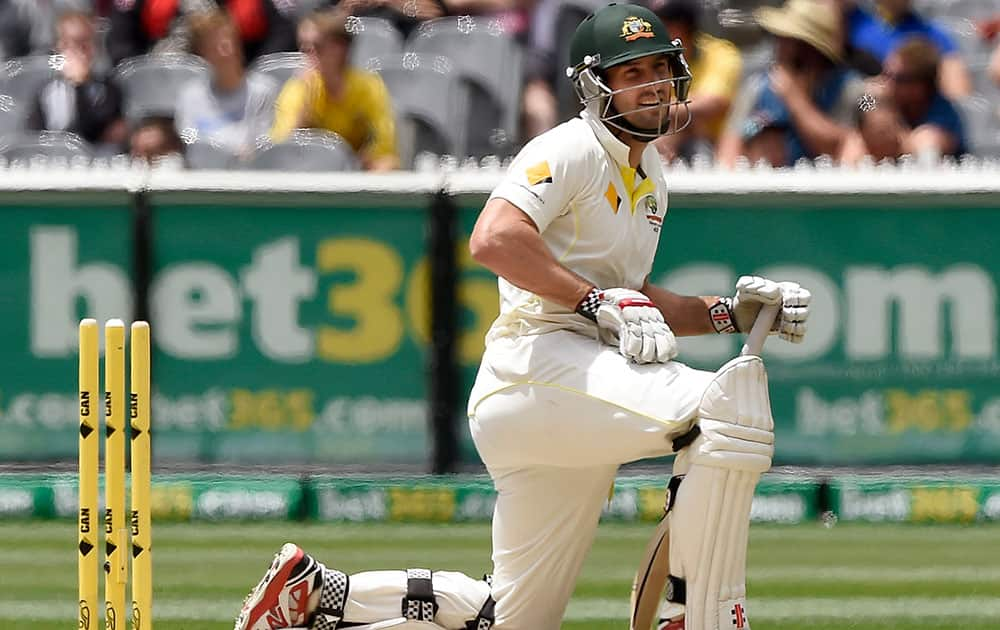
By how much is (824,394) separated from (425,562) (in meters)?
2.45

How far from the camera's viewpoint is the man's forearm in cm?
579

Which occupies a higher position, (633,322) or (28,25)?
(28,25)

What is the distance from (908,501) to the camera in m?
9.58

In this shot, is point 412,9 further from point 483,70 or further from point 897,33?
point 897,33

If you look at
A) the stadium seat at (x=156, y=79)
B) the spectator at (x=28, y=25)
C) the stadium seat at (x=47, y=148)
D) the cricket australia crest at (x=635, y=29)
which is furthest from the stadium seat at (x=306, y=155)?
the cricket australia crest at (x=635, y=29)

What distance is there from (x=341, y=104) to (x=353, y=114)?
0.32 ft

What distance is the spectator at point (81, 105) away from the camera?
39.4 ft

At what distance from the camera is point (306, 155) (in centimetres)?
1059

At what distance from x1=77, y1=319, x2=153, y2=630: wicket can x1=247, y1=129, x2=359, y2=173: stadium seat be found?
5595 millimetres

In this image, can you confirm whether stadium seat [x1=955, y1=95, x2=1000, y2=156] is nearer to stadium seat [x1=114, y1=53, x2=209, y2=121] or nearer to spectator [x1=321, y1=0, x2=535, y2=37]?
spectator [x1=321, y1=0, x2=535, y2=37]

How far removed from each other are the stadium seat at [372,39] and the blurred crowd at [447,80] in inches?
0.5

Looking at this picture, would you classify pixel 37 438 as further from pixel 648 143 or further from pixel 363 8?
pixel 648 143

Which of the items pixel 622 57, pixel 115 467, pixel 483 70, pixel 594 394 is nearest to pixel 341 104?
pixel 483 70

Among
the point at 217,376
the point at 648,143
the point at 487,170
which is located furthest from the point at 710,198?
the point at 648,143
